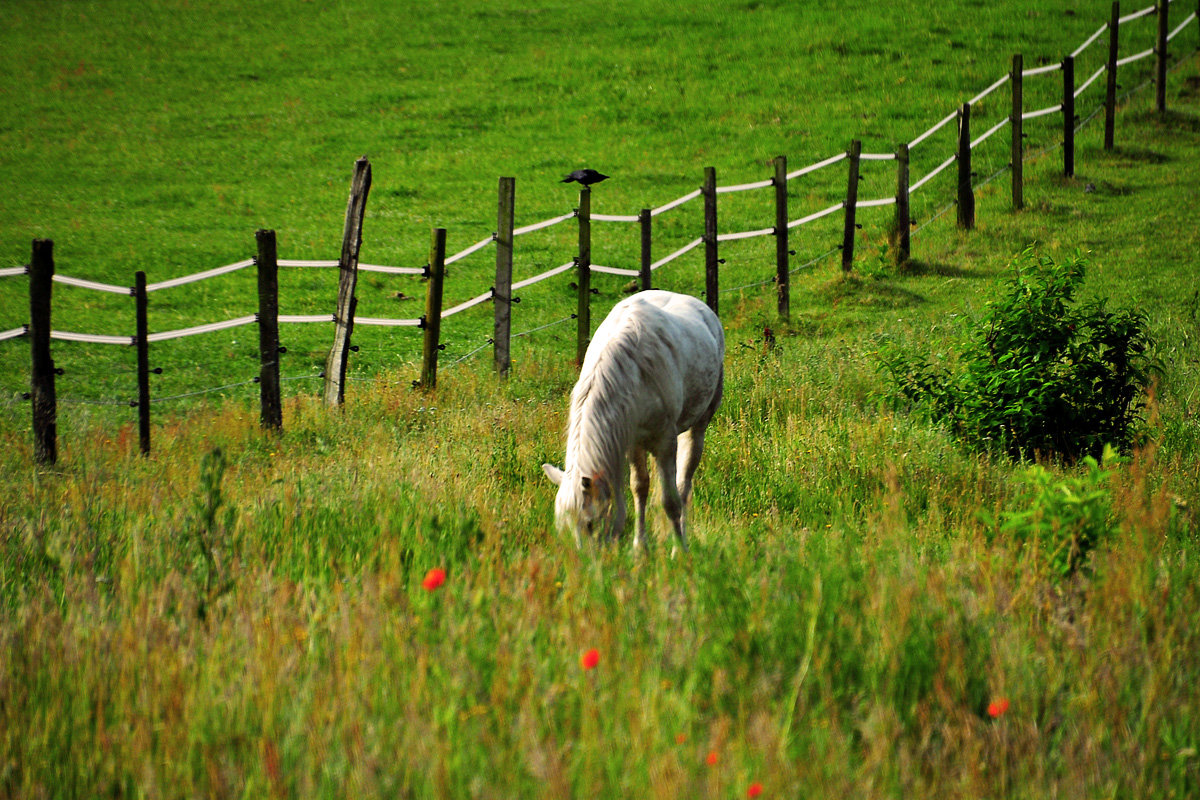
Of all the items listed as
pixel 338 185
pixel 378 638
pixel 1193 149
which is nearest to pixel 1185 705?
pixel 378 638

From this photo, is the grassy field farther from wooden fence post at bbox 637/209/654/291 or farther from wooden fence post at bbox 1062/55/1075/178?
wooden fence post at bbox 637/209/654/291

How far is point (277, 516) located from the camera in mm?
4180

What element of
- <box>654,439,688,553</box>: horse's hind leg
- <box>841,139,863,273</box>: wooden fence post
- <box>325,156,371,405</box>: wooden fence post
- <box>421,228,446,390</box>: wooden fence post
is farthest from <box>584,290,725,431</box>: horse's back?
<box>841,139,863,273</box>: wooden fence post

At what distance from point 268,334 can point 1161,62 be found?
1878cm

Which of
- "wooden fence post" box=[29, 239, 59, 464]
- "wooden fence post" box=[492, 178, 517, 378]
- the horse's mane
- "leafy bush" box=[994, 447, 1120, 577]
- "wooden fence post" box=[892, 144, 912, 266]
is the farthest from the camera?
"wooden fence post" box=[892, 144, 912, 266]

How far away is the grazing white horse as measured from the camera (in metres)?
3.94

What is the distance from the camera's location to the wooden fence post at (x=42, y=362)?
6.76m

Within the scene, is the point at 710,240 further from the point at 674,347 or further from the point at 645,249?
the point at 674,347

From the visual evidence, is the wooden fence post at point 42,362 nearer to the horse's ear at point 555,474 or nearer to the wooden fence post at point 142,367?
the wooden fence post at point 142,367

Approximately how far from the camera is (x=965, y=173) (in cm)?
1411

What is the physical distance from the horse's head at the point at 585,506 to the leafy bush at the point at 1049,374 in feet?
11.2

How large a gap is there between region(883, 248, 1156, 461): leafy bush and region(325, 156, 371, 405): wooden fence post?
5489mm

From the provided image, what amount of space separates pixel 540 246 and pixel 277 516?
12894mm

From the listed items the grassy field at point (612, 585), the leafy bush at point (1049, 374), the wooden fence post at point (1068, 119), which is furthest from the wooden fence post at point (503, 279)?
the wooden fence post at point (1068, 119)
